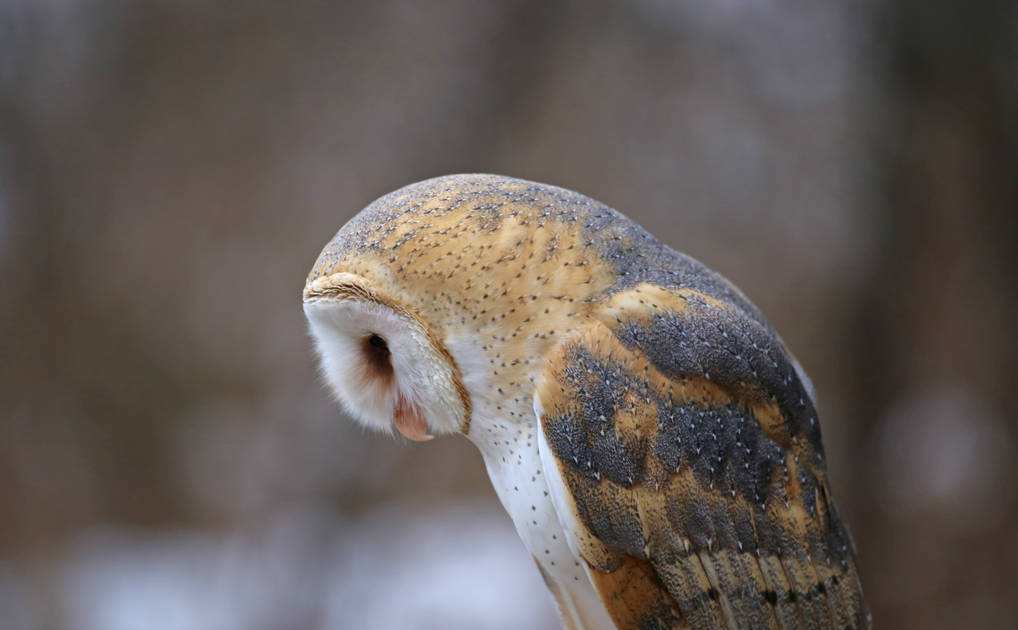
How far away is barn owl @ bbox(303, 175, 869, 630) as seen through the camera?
89cm

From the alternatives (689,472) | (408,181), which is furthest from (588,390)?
(408,181)

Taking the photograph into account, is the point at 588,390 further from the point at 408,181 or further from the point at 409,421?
the point at 408,181

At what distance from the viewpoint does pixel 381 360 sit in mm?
964

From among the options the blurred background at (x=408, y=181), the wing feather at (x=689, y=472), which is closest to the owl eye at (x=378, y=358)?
the wing feather at (x=689, y=472)

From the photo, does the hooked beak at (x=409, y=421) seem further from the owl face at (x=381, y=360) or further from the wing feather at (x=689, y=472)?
the wing feather at (x=689, y=472)

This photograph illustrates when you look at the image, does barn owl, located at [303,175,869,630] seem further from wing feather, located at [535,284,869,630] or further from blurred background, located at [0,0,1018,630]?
blurred background, located at [0,0,1018,630]

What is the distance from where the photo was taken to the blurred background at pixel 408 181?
100 inches

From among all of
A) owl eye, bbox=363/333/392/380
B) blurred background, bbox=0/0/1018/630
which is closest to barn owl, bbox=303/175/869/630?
owl eye, bbox=363/333/392/380

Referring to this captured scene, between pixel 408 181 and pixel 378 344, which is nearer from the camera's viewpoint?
pixel 378 344

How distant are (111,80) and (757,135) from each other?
1.87 metres

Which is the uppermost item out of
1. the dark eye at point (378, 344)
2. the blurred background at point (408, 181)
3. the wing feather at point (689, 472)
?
the blurred background at point (408, 181)

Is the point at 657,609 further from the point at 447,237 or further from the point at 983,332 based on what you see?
the point at 983,332

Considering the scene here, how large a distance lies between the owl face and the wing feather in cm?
11

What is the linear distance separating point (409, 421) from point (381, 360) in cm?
7
